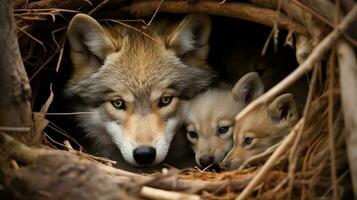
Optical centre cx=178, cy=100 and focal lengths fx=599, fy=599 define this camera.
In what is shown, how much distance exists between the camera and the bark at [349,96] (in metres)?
2.36

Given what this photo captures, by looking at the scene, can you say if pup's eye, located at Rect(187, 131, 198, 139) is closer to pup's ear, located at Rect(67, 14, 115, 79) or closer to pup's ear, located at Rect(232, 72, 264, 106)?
pup's ear, located at Rect(232, 72, 264, 106)

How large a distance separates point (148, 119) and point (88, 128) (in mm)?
629

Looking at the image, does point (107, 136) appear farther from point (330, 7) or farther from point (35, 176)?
point (330, 7)

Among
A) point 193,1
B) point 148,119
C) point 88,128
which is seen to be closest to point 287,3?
point 193,1

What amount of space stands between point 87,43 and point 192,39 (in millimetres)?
674

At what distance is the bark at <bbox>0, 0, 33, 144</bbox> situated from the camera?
267 cm

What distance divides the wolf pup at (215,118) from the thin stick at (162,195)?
971 millimetres

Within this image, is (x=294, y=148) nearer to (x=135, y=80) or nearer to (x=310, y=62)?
(x=310, y=62)

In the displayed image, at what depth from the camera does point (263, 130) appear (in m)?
3.33

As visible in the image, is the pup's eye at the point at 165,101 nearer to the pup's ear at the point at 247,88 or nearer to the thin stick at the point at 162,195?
the pup's ear at the point at 247,88

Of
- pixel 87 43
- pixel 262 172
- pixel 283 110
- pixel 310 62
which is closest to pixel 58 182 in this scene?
pixel 262 172

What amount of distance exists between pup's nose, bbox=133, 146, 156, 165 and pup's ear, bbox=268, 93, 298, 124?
27.9 inches

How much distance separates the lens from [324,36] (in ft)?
8.76

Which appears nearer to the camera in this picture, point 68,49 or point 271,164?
point 271,164
